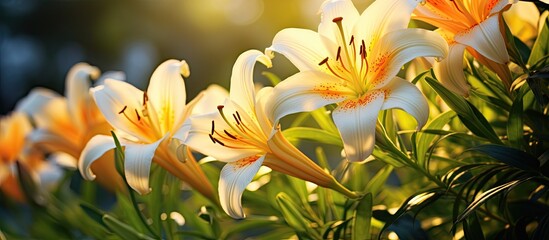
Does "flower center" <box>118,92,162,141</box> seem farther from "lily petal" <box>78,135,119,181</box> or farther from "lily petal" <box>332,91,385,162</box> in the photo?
"lily petal" <box>332,91,385,162</box>

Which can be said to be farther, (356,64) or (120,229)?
(120,229)

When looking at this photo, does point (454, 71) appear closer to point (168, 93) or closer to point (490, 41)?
point (490, 41)

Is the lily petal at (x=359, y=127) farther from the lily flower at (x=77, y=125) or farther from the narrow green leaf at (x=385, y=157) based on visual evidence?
the lily flower at (x=77, y=125)

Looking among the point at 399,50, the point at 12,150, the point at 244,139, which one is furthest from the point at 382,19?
the point at 12,150

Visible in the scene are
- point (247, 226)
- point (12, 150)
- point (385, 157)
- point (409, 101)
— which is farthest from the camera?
point (12, 150)

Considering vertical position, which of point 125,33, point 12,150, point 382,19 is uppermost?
point 382,19

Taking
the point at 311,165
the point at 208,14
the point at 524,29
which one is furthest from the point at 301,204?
the point at 208,14
